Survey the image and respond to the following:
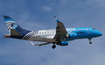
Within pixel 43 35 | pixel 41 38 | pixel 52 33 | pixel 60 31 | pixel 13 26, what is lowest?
pixel 41 38

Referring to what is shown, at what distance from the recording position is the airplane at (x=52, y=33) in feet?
115

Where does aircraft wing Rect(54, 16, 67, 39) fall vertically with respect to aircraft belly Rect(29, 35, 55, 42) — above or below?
above

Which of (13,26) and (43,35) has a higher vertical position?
(13,26)

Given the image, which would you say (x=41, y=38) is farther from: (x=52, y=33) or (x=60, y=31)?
(x=60, y=31)

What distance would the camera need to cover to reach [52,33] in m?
39.6

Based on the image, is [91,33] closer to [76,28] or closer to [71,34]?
[76,28]

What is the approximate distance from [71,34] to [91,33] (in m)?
8.57

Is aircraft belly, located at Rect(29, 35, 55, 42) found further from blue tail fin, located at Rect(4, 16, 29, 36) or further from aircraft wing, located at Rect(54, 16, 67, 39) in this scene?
blue tail fin, located at Rect(4, 16, 29, 36)

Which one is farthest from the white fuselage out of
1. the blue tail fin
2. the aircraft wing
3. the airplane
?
the blue tail fin

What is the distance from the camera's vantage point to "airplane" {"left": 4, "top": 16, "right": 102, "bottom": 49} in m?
35.2

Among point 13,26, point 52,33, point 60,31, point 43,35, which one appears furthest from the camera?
point 52,33

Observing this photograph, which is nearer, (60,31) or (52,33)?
(60,31)

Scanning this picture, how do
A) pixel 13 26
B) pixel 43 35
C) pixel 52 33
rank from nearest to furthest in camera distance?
pixel 13 26 → pixel 43 35 → pixel 52 33

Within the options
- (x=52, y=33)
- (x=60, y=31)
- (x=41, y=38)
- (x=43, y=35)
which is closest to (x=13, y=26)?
(x=41, y=38)
